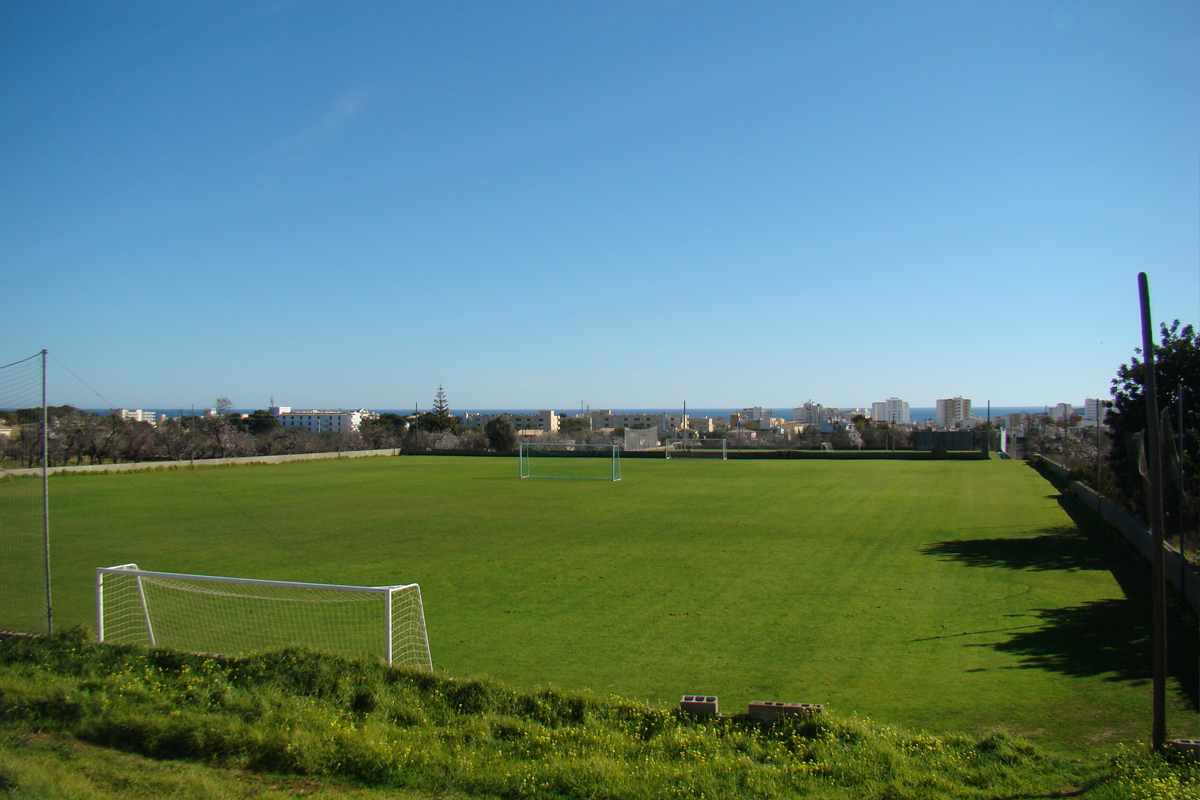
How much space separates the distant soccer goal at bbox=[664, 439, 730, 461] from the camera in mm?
43188

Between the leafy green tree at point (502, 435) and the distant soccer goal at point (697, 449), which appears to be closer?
the distant soccer goal at point (697, 449)

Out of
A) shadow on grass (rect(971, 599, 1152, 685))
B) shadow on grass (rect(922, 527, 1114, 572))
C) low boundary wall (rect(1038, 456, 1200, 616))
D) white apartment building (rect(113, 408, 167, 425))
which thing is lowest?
shadow on grass (rect(922, 527, 1114, 572))

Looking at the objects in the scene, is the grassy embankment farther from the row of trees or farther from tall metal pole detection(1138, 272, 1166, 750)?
the row of trees

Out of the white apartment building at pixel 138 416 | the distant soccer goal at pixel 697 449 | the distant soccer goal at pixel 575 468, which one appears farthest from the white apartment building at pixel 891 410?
the white apartment building at pixel 138 416

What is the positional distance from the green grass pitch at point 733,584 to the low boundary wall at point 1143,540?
1.69 ft

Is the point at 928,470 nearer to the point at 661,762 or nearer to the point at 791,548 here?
the point at 791,548

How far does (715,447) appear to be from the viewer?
52.8m

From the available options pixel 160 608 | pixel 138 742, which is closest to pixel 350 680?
pixel 138 742

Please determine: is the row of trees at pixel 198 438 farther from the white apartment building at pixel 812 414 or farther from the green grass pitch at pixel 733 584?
the white apartment building at pixel 812 414

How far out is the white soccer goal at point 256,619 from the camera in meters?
6.09

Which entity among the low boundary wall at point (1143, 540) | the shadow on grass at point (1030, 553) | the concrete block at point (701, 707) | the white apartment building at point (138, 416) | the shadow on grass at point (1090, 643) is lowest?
the shadow on grass at point (1030, 553)

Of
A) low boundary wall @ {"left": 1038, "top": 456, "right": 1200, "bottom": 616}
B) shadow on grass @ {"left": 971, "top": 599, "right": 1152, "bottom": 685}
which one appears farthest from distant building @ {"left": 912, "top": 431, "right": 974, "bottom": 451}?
shadow on grass @ {"left": 971, "top": 599, "right": 1152, "bottom": 685}

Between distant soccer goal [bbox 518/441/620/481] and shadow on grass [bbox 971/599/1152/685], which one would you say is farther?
distant soccer goal [bbox 518/441/620/481]

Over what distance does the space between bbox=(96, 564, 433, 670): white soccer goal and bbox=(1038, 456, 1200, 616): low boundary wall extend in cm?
577
